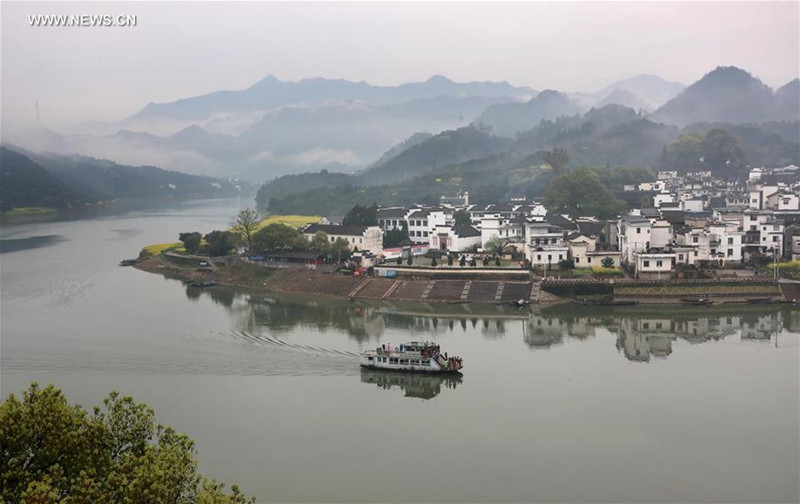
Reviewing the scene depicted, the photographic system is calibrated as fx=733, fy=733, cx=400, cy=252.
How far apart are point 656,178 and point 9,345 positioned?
1283 inches

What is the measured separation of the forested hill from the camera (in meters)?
55.3

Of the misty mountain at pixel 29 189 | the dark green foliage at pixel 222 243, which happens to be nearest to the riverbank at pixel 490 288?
the dark green foliage at pixel 222 243

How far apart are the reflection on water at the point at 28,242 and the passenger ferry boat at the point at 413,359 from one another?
75.9 feet

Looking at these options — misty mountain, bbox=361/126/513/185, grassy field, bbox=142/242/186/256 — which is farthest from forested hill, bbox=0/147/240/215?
grassy field, bbox=142/242/186/256

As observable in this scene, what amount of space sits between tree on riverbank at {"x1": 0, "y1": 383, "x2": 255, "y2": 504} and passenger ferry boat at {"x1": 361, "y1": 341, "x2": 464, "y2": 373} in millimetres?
6951

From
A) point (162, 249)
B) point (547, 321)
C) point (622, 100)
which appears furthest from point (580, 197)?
point (622, 100)

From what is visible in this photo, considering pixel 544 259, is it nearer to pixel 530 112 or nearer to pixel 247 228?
pixel 247 228

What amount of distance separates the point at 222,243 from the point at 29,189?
37.8 meters

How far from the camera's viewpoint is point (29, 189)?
5556 cm

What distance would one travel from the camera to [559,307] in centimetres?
1723

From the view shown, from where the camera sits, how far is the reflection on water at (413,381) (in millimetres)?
11521

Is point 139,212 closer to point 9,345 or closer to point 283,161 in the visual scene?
point 9,345

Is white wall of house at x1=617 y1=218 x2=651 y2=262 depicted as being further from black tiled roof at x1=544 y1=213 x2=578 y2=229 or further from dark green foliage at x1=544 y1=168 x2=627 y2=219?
dark green foliage at x1=544 y1=168 x2=627 y2=219

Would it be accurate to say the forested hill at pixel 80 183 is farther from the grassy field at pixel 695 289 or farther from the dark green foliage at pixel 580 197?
the grassy field at pixel 695 289
